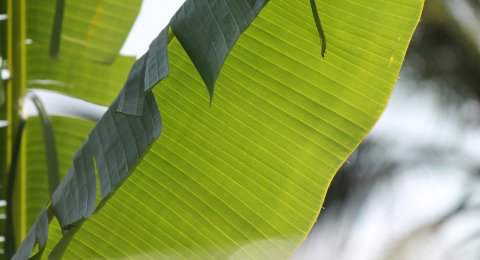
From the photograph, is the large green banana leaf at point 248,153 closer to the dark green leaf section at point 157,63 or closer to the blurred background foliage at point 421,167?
the dark green leaf section at point 157,63

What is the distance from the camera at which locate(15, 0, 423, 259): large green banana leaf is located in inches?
32.5

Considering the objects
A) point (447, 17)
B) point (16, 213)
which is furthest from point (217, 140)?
point (447, 17)

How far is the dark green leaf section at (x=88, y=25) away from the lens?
1142 mm

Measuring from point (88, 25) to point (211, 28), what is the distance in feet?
1.82

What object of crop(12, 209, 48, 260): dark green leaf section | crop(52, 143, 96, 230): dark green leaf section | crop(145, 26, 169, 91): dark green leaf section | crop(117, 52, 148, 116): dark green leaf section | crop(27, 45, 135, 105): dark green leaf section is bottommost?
crop(27, 45, 135, 105): dark green leaf section

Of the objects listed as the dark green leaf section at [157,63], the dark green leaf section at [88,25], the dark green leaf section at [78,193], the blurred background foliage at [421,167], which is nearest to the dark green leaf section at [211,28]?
the dark green leaf section at [157,63]

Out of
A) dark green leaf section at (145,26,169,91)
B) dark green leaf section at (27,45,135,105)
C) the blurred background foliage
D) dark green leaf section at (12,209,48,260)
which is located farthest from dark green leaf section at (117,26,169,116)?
the blurred background foliage

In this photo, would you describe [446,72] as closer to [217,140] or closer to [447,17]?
[447,17]

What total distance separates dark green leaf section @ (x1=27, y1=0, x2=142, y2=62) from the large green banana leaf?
0.32 metres

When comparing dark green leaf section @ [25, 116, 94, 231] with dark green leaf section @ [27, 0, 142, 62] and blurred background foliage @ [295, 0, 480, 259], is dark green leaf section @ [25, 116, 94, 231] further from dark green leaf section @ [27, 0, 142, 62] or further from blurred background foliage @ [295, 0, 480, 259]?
blurred background foliage @ [295, 0, 480, 259]

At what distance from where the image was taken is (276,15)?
85 cm

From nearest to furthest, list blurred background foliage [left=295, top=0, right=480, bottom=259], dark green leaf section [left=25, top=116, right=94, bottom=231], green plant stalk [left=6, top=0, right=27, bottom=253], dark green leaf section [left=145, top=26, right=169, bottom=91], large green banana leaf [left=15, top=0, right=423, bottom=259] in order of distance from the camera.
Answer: dark green leaf section [left=145, top=26, right=169, bottom=91] → large green banana leaf [left=15, top=0, right=423, bottom=259] → green plant stalk [left=6, top=0, right=27, bottom=253] → dark green leaf section [left=25, top=116, right=94, bottom=231] → blurred background foliage [left=295, top=0, right=480, bottom=259]

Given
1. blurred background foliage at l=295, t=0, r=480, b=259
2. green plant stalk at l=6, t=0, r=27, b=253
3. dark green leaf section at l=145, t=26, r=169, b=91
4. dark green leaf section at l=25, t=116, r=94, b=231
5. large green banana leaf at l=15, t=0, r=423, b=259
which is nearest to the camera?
dark green leaf section at l=145, t=26, r=169, b=91

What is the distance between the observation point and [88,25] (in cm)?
117
